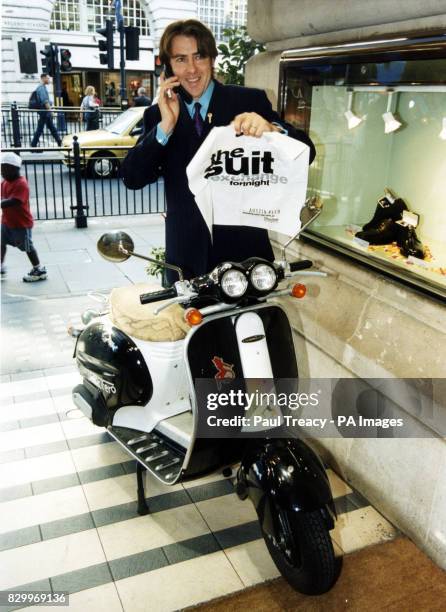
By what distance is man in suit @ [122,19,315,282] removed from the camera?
2410 millimetres

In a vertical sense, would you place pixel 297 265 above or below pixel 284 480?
above

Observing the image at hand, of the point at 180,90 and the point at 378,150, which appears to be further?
the point at 378,150

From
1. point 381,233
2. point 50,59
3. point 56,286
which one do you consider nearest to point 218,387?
point 381,233

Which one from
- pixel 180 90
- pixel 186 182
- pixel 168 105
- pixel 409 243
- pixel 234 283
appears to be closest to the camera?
pixel 234 283

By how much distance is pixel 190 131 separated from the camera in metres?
2.60

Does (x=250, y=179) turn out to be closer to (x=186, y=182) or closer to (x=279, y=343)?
(x=186, y=182)

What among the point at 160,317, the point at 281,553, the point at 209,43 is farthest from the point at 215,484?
the point at 209,43

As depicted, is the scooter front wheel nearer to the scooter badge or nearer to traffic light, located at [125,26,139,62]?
the scooter badge

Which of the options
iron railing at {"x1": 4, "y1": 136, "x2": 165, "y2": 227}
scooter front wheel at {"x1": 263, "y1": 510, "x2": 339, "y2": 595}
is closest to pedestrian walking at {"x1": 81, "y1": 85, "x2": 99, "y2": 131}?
iron railing at {"x1": 4, "y1": 136, "x2": 165, "y2": 227}

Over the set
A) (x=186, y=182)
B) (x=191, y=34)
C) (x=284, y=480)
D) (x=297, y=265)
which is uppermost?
(x=191, y=34)

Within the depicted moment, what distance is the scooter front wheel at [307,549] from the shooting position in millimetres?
2215

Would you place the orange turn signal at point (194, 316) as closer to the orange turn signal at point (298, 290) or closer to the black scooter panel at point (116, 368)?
the orange turn signal at point (298, 290)

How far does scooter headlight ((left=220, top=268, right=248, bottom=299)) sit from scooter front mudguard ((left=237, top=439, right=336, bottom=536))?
0.65 metres

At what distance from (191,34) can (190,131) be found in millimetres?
405
